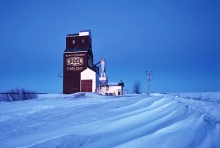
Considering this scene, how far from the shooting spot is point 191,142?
298 cm

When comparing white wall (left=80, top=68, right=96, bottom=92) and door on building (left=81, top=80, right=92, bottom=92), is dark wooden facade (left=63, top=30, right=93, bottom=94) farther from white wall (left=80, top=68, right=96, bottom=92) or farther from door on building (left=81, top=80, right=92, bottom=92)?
white wall (left=80, top=68, right=96, bottom=92)

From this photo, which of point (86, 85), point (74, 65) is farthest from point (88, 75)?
point (74, 65)

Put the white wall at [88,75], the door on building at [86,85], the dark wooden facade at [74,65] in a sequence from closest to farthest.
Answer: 1. the white wall at [88,75]
2. the door on building at [86,85]
3. the dark wooden facade at [74,65]

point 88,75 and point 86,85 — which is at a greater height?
point 88,75

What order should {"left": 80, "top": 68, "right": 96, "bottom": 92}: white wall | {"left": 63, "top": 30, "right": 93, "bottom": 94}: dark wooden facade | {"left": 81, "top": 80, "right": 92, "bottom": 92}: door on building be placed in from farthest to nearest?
{"left": 63, "top": 30, "right": 93, "bottom": 94}: dark wooden facade → {"left": 81, "top": 80, "right": 92, "bottom": 92}: door on building → {"left": 80, "top": 68, "right": 96, "bottom": 92}: white wall

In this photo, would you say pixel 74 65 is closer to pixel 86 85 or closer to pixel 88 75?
pixel 88 75

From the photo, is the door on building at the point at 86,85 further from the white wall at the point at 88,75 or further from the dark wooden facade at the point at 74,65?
the dark wooden facade at the point at 74,65

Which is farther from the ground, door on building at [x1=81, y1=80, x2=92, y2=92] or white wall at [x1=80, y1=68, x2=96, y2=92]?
white wall at [x1=80, y1=68, x2=96, y2=92]

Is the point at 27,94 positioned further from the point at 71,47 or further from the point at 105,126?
the point at 105,126

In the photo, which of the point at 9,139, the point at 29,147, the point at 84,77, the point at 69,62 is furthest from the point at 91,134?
the point at 69,62

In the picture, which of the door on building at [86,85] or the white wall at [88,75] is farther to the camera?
the door on building at [86,85]

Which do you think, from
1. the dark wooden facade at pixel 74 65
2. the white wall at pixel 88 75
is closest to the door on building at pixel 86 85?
the white wall at pixel 88 75

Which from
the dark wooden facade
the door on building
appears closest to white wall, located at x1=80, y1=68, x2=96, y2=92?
the door on building

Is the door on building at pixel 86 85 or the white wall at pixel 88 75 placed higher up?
the white wall at pixel 88 75
